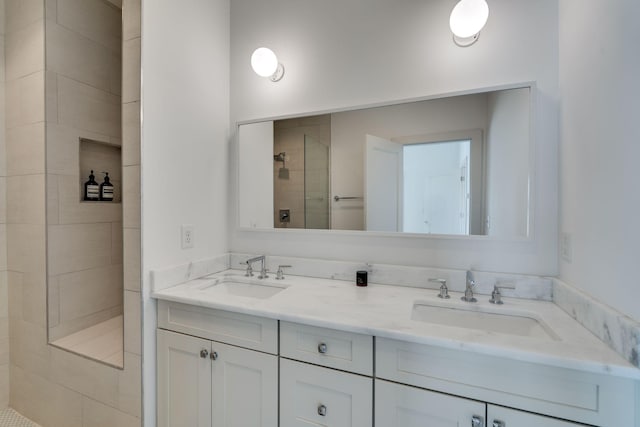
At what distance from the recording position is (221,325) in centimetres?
125

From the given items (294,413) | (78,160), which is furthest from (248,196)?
(294,413)

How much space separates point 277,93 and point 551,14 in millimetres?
1360

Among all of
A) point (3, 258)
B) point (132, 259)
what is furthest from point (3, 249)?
point (132, 259)

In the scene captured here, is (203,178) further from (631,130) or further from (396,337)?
(631,130)

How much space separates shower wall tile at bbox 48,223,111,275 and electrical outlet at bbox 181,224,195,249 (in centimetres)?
78

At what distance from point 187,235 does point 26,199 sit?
3.19 feet

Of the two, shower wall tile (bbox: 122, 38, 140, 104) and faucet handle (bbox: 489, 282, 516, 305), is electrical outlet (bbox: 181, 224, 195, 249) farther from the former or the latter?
faucet handle (bbox: 489, 282, 516, 305)

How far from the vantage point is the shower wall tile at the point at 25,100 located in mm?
1584

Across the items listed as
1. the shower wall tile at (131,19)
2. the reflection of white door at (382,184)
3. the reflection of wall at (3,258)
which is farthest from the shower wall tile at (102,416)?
the shower wall tile at (131,19)

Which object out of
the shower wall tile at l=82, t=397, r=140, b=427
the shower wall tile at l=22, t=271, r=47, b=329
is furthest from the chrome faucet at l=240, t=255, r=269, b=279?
the shower wall tile at l=22, t=271, r=47, b=329

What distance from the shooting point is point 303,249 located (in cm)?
170

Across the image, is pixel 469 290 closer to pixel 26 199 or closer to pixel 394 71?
pixel 394 71

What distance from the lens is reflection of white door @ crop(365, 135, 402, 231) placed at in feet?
4.91

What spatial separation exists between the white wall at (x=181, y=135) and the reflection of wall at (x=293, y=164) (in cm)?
35
